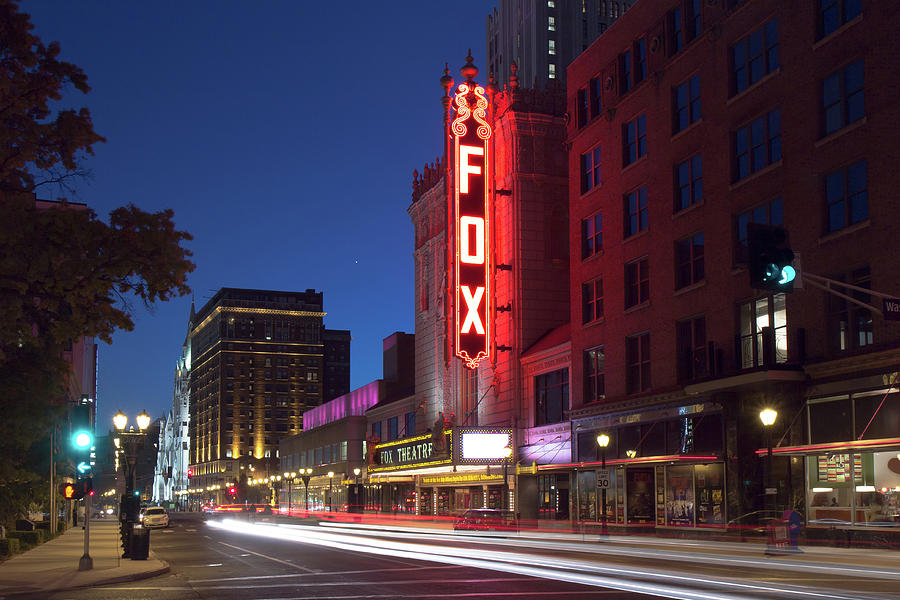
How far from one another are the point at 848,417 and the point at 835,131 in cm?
947

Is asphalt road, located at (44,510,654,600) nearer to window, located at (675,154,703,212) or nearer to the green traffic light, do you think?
the green traffic light

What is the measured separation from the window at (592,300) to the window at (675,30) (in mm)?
11792

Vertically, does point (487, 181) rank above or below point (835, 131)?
above

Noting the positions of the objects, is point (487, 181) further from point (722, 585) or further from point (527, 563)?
point (722, 585)

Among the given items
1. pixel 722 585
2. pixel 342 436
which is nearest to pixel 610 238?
pixel 722 585

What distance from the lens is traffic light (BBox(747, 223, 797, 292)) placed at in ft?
55.3

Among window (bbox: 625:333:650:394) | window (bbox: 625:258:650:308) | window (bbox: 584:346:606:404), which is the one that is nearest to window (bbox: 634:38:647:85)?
window (bbox: 625:258:650:308)

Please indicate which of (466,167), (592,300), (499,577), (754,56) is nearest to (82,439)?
(499,577)

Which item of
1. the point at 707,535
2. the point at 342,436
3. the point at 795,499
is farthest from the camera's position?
the point at 342,436

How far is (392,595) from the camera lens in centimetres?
1828

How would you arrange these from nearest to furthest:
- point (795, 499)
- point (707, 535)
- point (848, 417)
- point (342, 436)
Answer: point (848, 417)
point (795, 499)
point (707, 535)
point (342, 436)

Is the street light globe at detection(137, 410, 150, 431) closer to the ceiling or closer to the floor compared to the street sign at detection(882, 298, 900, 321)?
closer to the floor

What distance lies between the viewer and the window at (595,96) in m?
49.9

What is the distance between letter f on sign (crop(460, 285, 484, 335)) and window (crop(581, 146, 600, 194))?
8.68 m
